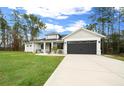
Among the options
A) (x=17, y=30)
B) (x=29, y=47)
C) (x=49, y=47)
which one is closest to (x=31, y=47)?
(x=29, y=47)

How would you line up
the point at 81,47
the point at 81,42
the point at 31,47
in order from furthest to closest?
the point at 31,47 → the point at 81,42 → the point at 81,47

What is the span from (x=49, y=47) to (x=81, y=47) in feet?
24.5

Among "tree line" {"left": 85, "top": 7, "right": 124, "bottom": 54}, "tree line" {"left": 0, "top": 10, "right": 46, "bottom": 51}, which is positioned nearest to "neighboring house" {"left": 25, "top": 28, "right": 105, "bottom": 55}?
"tree line" {"left": 85, "top": 7, "right": 124, "bottom": 54}

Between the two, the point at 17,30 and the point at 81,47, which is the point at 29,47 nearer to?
the point at 17,30

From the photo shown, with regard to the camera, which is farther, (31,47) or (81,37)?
(31,47)

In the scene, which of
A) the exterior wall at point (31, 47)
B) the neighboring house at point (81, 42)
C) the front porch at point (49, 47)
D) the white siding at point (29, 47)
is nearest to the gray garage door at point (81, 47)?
the neighboring house at point (81, 42)

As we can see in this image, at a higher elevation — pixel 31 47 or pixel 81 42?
pixel 81 42

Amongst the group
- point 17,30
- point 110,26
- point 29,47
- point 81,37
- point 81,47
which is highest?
point 110,26

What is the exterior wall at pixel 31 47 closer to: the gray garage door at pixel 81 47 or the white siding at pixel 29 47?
the white siding at pixel 29 47

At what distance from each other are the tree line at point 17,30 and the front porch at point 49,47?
4064mm

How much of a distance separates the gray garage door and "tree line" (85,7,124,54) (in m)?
4.20

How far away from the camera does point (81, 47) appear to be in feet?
84.0
